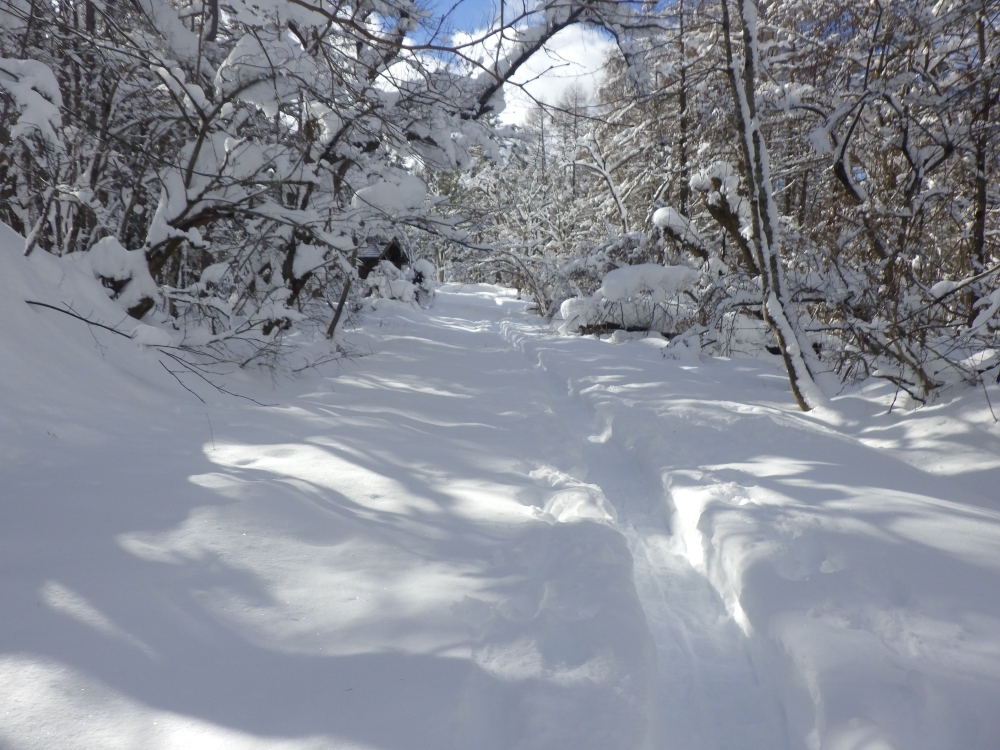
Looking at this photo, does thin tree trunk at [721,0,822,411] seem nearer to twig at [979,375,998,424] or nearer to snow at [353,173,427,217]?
twig at [979,375,998,424]

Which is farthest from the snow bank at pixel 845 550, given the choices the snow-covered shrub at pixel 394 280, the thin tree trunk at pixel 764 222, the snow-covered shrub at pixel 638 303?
the snow-covered shrub at pixel 394 280

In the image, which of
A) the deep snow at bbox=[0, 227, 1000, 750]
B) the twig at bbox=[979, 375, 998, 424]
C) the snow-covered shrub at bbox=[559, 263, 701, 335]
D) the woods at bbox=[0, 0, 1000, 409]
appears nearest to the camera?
the deep snow at bbox=[0, 227, 1000, 750]

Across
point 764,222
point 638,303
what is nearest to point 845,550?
point 764,222

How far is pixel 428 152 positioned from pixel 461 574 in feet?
19.0

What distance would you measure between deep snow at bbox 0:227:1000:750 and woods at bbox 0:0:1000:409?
1.02m

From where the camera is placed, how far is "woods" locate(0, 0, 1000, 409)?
4602mm

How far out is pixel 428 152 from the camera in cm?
702

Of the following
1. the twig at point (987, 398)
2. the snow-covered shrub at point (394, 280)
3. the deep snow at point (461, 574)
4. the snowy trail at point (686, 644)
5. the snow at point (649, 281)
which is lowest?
the snowy trail at point (686, 644)

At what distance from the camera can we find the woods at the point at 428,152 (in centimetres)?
460

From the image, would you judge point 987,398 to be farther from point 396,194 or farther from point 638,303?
point 638,303

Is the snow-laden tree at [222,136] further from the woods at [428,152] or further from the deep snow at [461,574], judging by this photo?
the deep snow at [461,574]

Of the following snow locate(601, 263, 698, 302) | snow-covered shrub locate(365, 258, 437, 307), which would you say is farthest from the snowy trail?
snow-covered shrub locate(365, 258, 437, 307)

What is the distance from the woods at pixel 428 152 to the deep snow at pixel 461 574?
40.3 inches

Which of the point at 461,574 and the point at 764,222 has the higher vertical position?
the point at 764,222
